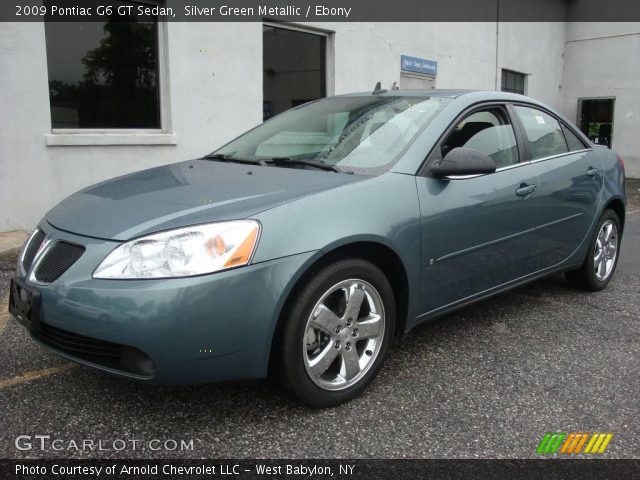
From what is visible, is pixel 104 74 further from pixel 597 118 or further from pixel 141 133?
pixel 597 118

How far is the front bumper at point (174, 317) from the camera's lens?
7.48 feet

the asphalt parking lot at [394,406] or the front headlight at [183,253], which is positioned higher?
the front headlight at [183,253]

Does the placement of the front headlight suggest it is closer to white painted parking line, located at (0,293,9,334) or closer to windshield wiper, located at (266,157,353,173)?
windshield wiper, located at (266,157,353,173)

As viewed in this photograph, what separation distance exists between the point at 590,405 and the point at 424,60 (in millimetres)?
8926

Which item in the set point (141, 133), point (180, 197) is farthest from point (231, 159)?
point (141, 133)

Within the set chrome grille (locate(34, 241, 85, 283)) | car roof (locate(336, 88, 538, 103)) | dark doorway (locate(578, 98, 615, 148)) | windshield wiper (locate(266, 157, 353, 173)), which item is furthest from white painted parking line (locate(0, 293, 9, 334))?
dark doorway (locate(578, 98, 615, 148))

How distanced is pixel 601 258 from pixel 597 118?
1280 centimetres

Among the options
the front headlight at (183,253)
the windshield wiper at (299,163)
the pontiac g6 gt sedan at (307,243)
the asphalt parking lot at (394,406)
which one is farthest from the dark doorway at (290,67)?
the front headlight at (183,253)

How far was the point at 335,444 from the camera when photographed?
98.3 inches

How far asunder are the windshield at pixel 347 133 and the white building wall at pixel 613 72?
1363cm

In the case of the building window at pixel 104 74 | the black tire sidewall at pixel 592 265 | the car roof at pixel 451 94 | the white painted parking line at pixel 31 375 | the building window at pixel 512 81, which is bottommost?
the white painted parking line at pixel 31 375

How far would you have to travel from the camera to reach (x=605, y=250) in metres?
4.83

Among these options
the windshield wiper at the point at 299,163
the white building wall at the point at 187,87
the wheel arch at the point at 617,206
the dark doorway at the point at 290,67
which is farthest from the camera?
the dark doorway at the point at 290,67

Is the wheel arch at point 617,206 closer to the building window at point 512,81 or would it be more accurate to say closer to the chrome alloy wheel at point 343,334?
the chrome alloy wheel at point 343,334
